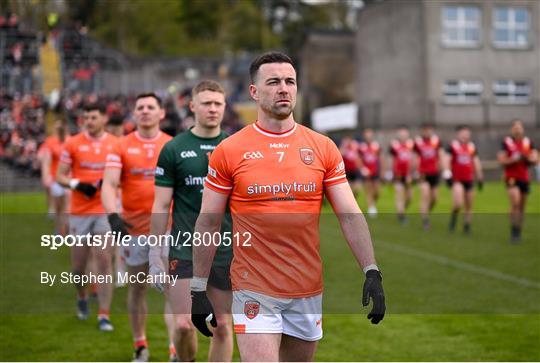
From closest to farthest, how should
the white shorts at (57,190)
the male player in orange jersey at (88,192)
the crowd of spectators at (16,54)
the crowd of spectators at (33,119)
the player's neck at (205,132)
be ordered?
1. the player's neck at (205,132)
2. the male player in orange jersey at (88,192)
3. the white shorts at (57,190)
4. the crowd of spectators at (33,119)
5. the crowd of spectators at (16,54)

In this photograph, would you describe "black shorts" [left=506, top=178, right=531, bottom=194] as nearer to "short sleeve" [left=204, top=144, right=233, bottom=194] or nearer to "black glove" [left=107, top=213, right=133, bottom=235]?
"black glove" [left=107, top=213, right=133, bottom=235]

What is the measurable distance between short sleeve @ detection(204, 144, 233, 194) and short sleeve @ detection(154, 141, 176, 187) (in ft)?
6.18

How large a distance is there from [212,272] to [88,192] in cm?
408

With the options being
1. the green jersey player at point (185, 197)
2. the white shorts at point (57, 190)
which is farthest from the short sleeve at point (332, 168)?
the white shorts at point (57, 190)

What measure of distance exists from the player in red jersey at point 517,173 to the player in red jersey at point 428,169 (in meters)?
3.31

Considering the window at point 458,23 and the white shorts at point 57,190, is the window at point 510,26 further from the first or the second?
the white shorts at point 57,190

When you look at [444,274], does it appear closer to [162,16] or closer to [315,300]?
[315,300]

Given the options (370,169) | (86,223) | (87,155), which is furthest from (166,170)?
(370,169)

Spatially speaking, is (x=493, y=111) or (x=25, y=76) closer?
(x=25, y=76)

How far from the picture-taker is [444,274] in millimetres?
14094

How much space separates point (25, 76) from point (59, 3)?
6.25 m

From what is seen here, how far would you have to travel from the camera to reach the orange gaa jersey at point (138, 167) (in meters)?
8.82

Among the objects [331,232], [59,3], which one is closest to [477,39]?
[59,3]

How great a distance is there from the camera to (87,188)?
10.6 metres
